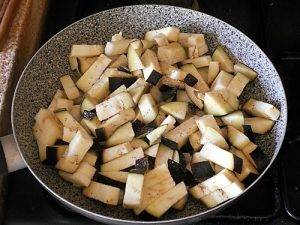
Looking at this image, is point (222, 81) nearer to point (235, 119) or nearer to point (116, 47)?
point (235, 119)

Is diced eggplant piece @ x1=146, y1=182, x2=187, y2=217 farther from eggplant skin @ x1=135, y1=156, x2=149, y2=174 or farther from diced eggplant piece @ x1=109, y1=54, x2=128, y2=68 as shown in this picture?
diced eggplant piece @ x1=109, y1=54, x2=128, y2=68

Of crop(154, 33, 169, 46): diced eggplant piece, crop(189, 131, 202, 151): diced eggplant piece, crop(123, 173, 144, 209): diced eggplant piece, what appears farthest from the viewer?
crop(154, 33, 169, 46): diced eggplant piece

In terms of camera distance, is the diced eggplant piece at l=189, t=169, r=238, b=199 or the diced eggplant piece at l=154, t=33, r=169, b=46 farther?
the diced eggplant piece at l=154, t=33, r=169, b=46

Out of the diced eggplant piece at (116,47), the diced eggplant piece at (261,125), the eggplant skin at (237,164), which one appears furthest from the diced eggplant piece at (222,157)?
the diced eggplant piece at (116,47)

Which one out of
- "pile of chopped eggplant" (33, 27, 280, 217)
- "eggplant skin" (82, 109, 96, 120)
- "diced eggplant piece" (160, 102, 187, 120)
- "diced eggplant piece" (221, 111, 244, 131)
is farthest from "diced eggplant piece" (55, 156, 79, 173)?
"diced eggplant piece" (221, 111, 244, 131)

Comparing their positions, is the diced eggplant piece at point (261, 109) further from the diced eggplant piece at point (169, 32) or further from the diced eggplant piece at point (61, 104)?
the diced eggplant piece at point (61, 104)

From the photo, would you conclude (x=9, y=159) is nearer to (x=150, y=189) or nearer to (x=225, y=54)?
(x=150, y=189)

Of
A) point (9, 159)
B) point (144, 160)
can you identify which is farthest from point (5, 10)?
point (144, 160)
